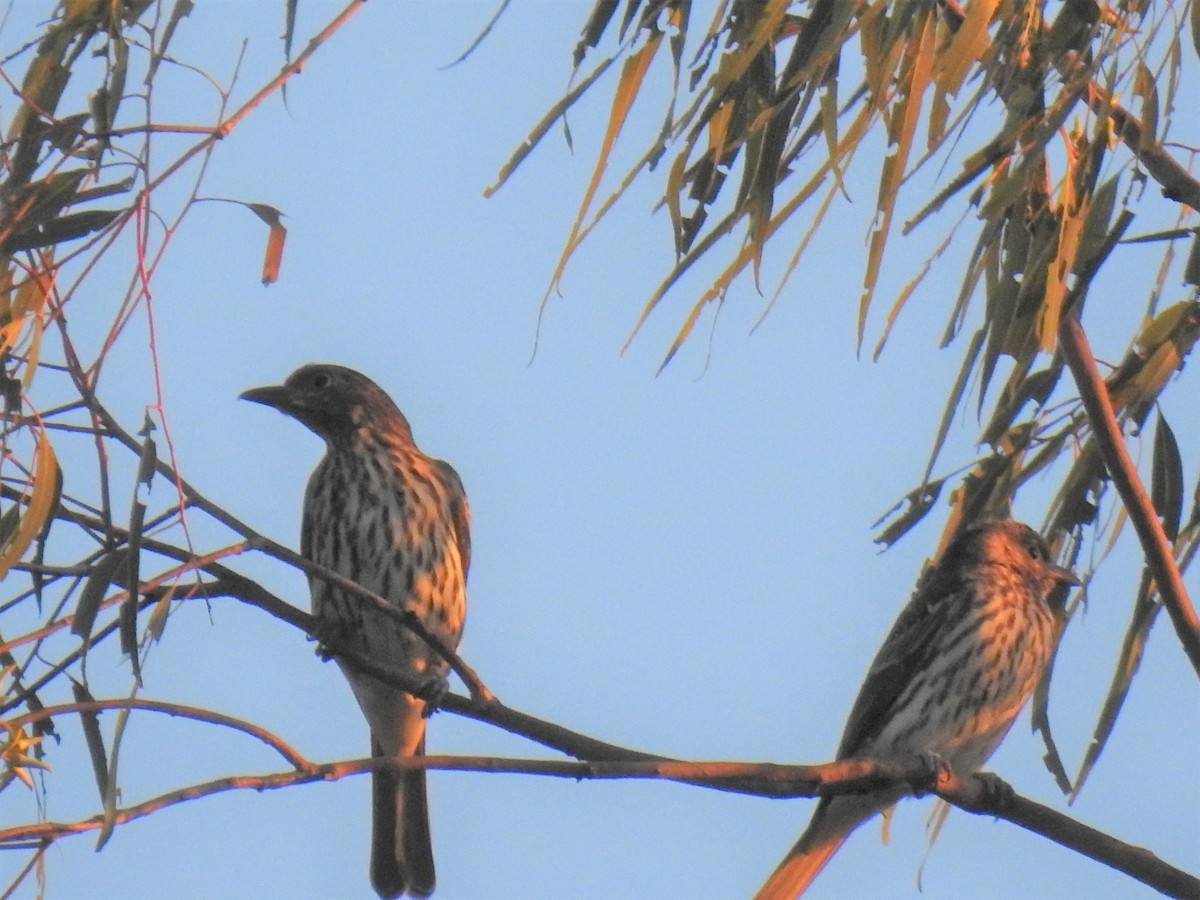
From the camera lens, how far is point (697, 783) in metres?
3.28

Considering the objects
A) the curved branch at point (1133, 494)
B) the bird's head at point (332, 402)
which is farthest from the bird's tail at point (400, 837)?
the curved branch at point (1133, 494)

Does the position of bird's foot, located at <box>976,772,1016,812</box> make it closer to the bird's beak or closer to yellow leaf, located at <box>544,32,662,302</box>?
yellow leaf, located at <box>544,32,662,302</box>

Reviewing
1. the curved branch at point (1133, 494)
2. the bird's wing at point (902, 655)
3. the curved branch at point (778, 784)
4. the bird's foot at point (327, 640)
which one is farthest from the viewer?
the bird's wing at point (902, 655)

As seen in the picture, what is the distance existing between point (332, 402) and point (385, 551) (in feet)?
2.59

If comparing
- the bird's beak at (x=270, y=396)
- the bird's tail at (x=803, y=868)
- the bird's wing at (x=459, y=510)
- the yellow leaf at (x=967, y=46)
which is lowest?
the bird's tail at (x=803, y=868)

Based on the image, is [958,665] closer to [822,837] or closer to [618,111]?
[822,837]

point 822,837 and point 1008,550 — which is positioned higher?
point 1008,550

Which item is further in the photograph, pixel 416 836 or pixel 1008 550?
pixel 416 836

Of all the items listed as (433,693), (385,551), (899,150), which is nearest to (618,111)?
(899,150)

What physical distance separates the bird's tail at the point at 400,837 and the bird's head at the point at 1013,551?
1979mm

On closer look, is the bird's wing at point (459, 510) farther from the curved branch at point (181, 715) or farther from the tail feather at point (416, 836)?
the curved branch at point (181, 715)

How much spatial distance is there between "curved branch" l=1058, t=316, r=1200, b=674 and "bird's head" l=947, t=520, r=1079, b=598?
208 centimetres

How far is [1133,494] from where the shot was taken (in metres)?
3.54

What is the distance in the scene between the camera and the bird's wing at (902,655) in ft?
18.8
